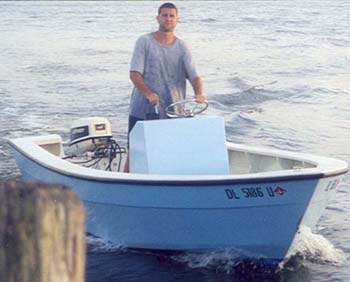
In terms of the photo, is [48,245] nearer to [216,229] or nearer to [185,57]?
[216,229]

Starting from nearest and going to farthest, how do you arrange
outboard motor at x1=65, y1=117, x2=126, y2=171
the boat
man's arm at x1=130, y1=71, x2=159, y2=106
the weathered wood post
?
the weathered wood post
the boat
man's arm at x1=130, y1=71, x2=159, y2=106
outboard motor at x1=65, y1=117, x2=126, y2=171

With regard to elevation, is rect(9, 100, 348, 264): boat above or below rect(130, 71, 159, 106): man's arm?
below

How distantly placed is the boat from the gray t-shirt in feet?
1.39

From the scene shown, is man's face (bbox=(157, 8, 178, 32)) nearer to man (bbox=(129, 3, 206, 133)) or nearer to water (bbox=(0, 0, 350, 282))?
man (bbox=(129, 3, 206, 133))

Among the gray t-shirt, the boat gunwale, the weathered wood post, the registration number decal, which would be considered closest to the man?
the gray t-shirt

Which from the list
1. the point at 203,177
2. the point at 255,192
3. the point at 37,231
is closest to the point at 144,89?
the point at 203,177

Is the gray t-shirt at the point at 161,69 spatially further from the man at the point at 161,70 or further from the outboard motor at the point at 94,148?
the outboard motor at the point at 94,148

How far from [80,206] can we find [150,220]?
5.50m

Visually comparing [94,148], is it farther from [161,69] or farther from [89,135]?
[161,69]

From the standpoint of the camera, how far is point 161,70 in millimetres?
9281

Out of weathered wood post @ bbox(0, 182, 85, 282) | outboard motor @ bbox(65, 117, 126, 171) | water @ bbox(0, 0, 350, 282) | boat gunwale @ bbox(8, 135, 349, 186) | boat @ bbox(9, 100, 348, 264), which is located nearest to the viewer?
weathered wood post @ bbox(0, 182, 85, 282)

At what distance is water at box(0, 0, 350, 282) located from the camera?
29.3 feet

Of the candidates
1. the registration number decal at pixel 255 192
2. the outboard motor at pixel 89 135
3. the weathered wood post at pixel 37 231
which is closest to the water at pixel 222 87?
the registration number decal at pixel 255 192

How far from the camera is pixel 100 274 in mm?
8812
